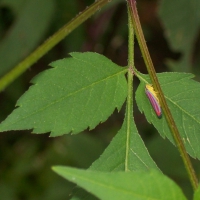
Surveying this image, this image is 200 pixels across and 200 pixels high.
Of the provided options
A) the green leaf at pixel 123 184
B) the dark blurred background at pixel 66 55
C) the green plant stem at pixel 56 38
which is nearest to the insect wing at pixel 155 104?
the green plant stem at pixel 56 38

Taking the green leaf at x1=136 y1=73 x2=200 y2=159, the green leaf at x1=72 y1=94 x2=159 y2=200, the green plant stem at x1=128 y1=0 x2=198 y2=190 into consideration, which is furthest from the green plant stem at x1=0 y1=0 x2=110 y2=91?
the green leaf at x1=72 y1=94 x2=159 y2=200

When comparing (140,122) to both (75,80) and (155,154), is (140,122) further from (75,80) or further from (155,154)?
(75,80)

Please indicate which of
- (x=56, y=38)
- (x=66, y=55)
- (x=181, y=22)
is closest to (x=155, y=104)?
(x=56, y=38)

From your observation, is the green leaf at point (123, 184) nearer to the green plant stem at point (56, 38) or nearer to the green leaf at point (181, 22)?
the green plant stem at point (56, 38)

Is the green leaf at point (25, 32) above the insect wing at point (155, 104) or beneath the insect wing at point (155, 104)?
above

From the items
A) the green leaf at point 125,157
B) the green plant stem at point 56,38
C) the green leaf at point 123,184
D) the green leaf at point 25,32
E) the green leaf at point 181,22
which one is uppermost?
the green leaf at point 25,32

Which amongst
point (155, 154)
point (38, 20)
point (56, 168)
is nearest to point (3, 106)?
point (38, 20)
